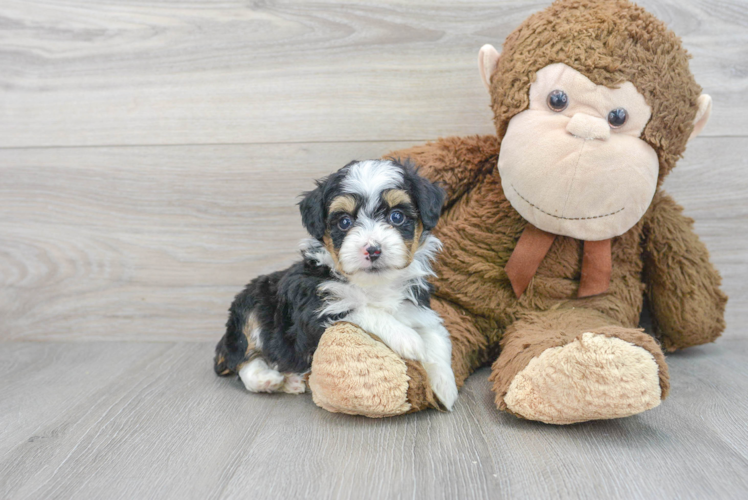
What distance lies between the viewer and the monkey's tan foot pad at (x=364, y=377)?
1512 mm

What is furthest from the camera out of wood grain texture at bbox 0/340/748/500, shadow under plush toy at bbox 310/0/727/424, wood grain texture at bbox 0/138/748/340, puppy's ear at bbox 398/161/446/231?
wood grain texture at bbox 0/138/748/340

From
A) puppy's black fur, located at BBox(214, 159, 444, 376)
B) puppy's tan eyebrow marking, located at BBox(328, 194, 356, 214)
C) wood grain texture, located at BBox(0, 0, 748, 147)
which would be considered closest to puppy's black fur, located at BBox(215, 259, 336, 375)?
puppy's black fur, located at BBox(214, 159, 444, 376)

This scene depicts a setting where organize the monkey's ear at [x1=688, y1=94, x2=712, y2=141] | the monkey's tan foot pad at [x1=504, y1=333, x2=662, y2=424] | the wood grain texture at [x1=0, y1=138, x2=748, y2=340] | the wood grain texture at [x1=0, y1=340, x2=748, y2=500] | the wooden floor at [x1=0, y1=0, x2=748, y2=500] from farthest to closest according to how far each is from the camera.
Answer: the wood grain texture at [x1=0, y1=138, x2=748, y2=340] < the wooden floor at [x1=0, y1=0, x2=748, y2=500] < the monkey's ear at [x1=688, y1=94, x2=712, y2=141] < the monkey's tan foot pad at [x1=504, y1=333, x2=662, y2=424] < the wood grain texture at [x1=0, y1=340, x2=748, y2=500]

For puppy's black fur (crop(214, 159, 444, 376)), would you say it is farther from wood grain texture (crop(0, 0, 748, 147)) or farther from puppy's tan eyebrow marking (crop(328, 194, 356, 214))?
wood grain texture (crop(0, 0, 748, 147))

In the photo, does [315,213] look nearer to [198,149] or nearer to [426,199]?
[426,199]

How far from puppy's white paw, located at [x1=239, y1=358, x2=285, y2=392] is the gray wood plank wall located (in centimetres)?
61

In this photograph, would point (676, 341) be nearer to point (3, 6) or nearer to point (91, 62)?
point (91, 62)

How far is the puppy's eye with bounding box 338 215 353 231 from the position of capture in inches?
61.5

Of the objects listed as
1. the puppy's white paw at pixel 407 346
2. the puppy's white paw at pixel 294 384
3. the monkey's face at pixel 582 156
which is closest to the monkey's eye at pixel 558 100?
the monkey's face at pixel 582 156

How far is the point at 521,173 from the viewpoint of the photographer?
169 cm

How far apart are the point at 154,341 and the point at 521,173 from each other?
5.80ft

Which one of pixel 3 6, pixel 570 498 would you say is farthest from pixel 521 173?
pixel 3 6

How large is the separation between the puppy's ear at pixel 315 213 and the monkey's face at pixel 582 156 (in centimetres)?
60

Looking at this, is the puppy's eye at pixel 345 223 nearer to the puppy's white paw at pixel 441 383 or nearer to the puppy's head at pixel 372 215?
the puppy's head at pixel 372 215
